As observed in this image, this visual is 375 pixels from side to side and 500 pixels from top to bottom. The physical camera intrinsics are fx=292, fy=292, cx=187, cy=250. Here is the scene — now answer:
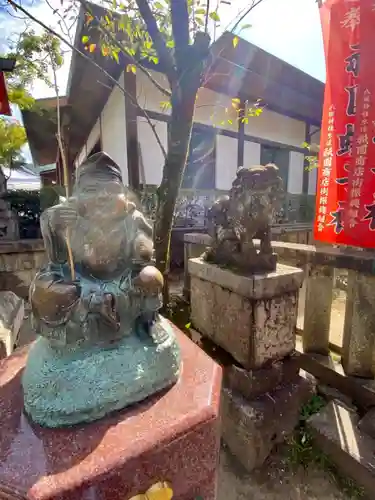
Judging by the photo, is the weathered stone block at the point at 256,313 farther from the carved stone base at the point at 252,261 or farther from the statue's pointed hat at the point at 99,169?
the statue's pointed hat at the point at 99,169

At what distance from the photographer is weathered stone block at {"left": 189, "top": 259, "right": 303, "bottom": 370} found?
2.13m

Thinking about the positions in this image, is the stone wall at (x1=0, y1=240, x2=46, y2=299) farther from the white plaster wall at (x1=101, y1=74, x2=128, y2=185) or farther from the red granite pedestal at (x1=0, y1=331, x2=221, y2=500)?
the red granite pedestal at (x1=0, y1=331, x2=221, y2=500)

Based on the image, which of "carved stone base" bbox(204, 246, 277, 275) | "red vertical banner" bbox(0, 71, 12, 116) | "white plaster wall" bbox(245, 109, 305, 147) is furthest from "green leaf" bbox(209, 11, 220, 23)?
"white plaster wall" bbox(245, 109, 305, 147)

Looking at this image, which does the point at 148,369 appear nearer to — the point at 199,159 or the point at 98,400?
the point at 98,400

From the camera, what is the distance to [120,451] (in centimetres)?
107

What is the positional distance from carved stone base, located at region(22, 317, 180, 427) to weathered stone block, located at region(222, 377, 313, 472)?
3.26 ft

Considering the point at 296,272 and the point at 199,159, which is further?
the point at 199,159

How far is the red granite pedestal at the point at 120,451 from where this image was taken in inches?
38.9

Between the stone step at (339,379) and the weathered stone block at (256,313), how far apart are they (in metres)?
0.46

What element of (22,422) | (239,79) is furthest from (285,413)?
(239,79)

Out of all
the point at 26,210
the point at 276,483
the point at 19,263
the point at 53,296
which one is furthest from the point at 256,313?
the point at 26,210

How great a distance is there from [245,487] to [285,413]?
1.85 feet

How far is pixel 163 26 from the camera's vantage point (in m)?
3.11

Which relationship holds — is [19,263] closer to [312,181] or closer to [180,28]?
[180,28]
